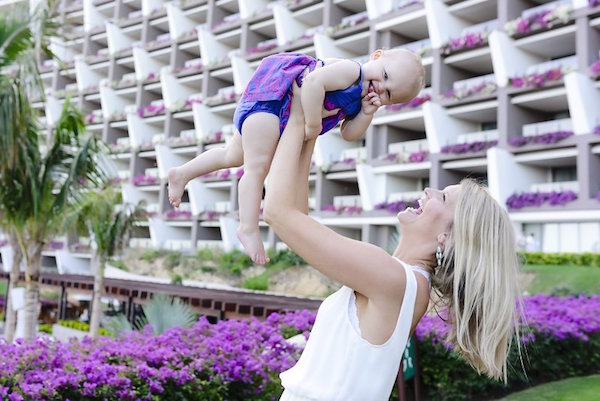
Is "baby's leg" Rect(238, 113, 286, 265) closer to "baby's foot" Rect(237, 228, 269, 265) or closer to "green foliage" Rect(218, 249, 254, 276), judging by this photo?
"baby's foot" Rect(237, 228, 269, 265)

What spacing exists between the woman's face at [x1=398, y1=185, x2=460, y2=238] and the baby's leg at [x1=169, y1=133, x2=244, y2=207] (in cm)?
68

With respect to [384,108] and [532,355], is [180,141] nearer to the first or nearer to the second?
[384,108]

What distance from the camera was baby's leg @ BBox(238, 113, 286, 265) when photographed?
2074mm

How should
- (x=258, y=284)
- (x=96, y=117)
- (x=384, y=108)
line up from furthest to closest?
(x=96, y=117) < (x=384, y=108) < (x=258, y=284)


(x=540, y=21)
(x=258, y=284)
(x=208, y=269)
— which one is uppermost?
(x=540, y=21)

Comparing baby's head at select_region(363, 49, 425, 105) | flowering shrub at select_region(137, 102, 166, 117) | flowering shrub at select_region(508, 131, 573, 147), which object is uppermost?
flowering shrub at select_region(137, 102, 166, 117)

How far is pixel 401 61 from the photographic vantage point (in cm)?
224

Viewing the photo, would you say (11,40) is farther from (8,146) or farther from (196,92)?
(196,92)

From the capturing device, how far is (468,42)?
27875 mm

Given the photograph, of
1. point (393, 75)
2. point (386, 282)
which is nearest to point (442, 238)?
point (386, 282)

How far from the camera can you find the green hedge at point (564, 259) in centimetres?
2167

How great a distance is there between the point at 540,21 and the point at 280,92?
2668 centimetres

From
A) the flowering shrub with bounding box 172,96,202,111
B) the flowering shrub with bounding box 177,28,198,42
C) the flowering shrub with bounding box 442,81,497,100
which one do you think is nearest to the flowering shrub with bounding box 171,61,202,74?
the flowering shrub with bounding box 177,28,198,42

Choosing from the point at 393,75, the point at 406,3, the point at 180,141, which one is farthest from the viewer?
the point at 180,141
